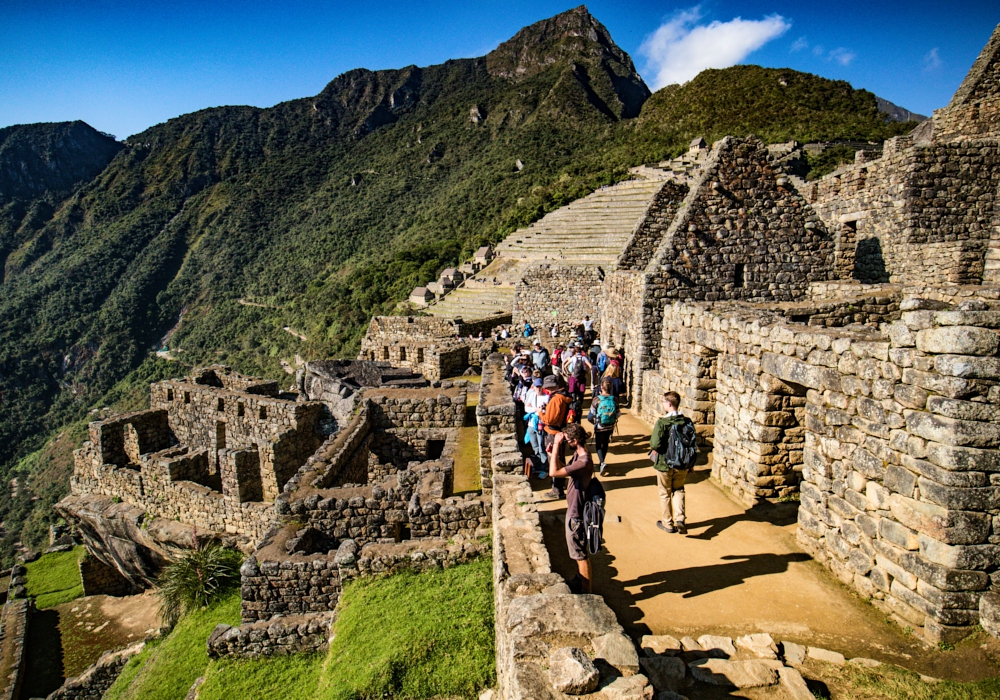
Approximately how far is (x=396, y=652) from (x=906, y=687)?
3508 mm

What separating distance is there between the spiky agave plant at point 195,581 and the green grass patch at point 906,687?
9536 millimetres

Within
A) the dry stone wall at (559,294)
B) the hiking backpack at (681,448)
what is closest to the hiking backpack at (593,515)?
the hiking backpack at (681,448)

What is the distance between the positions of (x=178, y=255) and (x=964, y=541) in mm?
84089

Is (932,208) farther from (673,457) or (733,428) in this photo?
(673,457)

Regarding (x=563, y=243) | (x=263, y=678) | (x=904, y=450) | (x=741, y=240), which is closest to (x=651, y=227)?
(x=741, y=240)

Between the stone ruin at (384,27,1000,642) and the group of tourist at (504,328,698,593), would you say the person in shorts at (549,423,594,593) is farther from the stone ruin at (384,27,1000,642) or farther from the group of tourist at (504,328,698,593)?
the stone ruin at (384,27,1000,642)

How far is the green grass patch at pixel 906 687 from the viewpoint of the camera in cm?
263

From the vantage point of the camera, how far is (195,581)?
924 centimetres

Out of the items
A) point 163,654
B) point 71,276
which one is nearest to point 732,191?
point 163,654

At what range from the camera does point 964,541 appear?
2859mm

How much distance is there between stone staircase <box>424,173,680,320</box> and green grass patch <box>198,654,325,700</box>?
19290mm

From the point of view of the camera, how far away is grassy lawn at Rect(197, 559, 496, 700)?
13.8 feet

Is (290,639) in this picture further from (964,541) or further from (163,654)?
(964,541)

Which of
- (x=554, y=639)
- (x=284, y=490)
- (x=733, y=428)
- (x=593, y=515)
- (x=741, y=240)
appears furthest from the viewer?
(x=741, y=240)
